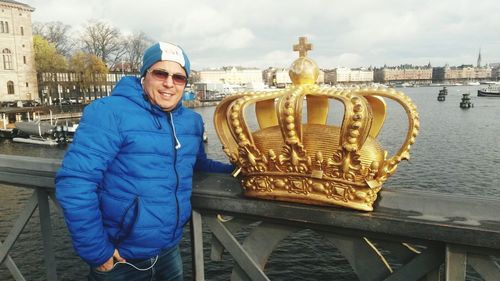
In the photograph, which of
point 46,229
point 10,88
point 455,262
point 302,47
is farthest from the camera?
point 10,88

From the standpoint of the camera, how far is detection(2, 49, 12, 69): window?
5061cm

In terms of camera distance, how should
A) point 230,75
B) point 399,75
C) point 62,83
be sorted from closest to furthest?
point 62,83
point 230,75
point 399,75

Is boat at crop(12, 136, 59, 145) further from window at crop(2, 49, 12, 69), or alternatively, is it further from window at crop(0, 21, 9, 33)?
window at crop(0, 21, 9, 33)

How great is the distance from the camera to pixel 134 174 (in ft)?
6.81

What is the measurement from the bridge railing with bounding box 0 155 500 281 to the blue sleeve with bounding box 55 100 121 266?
52 centimetres

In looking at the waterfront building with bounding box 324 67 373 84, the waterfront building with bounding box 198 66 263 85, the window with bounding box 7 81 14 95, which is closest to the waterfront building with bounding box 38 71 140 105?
the window with bounding box 7 81 14 95

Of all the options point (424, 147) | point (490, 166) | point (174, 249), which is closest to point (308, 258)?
point (174, 249)

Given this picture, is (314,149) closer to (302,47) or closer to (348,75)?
(302,47)

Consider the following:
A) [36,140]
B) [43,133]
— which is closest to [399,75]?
[43,133]

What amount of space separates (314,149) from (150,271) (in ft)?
3.93

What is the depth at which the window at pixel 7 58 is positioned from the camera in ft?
166

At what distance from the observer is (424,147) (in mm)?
27281

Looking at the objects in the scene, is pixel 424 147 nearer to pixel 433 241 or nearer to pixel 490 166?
pixel 490 166

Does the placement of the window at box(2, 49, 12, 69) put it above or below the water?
above
